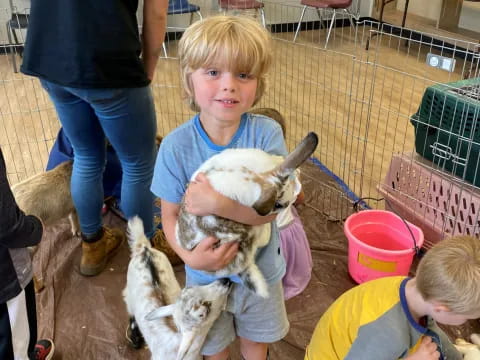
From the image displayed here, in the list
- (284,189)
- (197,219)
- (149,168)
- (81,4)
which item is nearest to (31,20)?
(81,4)

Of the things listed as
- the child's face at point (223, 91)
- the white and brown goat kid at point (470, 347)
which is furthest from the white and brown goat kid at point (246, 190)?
the white and brown goat kid at point (470, 347)

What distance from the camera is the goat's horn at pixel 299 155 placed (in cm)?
83

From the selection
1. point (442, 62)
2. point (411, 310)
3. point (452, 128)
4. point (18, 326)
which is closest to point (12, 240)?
point (18, 326)

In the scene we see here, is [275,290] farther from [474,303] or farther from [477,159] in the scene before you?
[477,159]

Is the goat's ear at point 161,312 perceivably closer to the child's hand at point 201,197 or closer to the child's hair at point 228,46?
the child's hand at point 201,197

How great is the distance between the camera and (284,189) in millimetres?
920

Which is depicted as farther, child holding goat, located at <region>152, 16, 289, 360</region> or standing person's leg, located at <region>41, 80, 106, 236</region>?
standing person's leg, located at <region>41, 80, 106, 236</region>

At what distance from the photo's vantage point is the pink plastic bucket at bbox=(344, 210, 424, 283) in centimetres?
175

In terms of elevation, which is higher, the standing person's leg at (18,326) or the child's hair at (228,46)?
the child's hair at (228,46)

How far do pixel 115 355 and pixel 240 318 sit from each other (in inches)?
25.3

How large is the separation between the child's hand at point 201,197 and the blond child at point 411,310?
1.82 ft

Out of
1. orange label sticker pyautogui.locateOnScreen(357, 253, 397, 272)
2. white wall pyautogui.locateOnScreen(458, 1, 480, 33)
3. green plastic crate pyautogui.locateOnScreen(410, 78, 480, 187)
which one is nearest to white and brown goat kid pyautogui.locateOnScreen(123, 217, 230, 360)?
orange label sticker pyautogui.locateOnScreen(357, 253, 397, 272)

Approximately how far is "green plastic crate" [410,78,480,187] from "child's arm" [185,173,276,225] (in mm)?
1209

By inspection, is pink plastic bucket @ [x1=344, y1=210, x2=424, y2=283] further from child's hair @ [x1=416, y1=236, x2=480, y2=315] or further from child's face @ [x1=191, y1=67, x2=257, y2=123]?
child's face @ [x1=191, y1=67, x2=257, y2=123]
